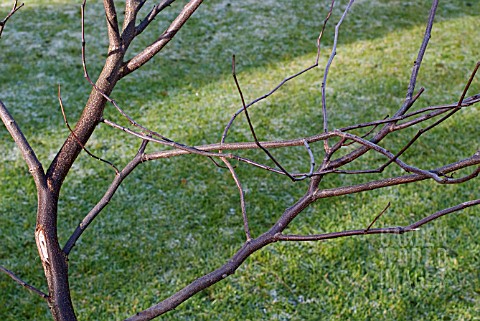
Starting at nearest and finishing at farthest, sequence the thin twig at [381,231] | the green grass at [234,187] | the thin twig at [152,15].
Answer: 1. the thin twig at [381,231]
2. the thin twig at [152,15]
3. the green grass at [234,187]

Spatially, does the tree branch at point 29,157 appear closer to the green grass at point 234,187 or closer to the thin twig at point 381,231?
the thin twig at point 381,231

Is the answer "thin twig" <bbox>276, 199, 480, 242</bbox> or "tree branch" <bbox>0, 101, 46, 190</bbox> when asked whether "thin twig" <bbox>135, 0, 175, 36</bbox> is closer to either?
"tree branch" <bbox>0, 101, 46, 190</bbox>

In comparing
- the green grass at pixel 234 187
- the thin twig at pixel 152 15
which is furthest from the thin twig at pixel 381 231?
the green grass at pixel 234 187

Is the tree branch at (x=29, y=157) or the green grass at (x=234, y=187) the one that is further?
the green grass at (x=234, y=187)

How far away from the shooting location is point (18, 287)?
236 centimetres

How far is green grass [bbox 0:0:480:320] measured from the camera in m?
2.34

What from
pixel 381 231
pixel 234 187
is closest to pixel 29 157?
pixel 381 231

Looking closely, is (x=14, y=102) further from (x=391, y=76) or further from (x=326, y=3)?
(x=326, y=3)

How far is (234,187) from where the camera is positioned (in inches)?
117

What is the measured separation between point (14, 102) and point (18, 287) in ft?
5.65

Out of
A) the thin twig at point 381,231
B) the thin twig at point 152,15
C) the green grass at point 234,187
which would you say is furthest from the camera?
the green grass at point 234,187

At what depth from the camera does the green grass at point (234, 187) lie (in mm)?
2338

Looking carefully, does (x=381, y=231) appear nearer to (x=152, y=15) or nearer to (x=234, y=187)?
(x=152, y=15)

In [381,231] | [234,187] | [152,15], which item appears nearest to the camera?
[381,231]
